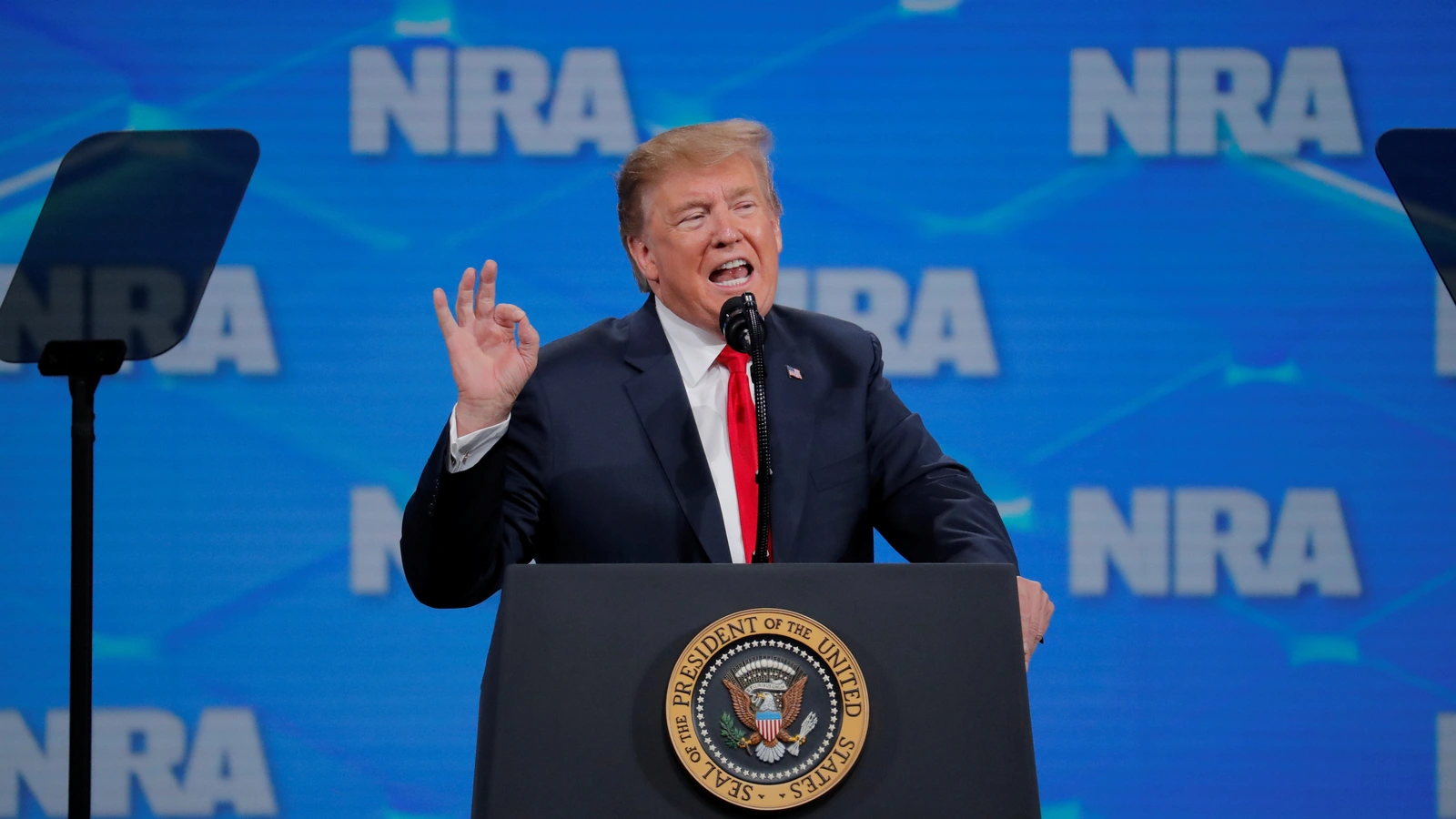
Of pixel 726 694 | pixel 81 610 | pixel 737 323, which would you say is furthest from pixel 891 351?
pixel 726 694

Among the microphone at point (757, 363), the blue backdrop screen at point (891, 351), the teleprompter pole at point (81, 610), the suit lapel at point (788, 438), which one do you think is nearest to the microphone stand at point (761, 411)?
the microphone at point (757, 363)

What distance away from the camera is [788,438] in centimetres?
187

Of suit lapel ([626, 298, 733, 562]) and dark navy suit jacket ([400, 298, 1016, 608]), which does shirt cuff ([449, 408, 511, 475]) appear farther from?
suit lapel ([626, 298, 733, 562])

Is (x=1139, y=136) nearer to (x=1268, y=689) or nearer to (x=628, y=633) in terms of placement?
(x=1268, y=689)

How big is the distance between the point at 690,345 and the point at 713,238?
6.8 inches

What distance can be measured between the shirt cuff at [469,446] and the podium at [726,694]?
0.43 meters

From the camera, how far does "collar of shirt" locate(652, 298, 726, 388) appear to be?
78.5 inches

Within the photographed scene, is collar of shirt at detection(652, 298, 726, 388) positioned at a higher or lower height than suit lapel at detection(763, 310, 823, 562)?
higher

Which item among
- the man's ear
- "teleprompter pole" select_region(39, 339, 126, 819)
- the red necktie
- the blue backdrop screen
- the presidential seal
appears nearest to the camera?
Result: the presidential seal

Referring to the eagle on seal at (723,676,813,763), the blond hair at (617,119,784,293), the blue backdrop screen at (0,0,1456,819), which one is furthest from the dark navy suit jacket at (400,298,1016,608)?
the blue backdrop screen at (0,0,1456,819)

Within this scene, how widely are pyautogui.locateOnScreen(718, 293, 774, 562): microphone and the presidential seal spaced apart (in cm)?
28

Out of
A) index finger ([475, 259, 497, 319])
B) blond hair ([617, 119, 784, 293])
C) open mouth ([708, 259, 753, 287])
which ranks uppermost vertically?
blond hair ([617, 119, 784, 293])

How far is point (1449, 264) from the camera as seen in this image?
221cm

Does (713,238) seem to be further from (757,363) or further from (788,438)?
(757,363)
